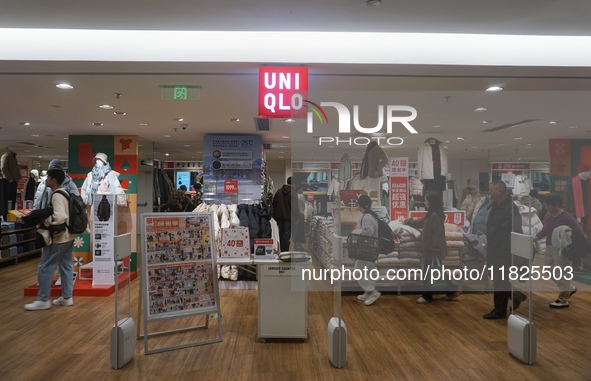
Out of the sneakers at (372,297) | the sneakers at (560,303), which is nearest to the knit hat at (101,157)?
the sneakers at (372,297)

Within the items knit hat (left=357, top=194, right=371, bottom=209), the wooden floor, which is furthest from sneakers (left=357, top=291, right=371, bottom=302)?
knit hat (left=357, top=194, right=371, bottom=209)

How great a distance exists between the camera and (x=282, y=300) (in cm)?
417

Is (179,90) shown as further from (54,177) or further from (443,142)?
(443,142)

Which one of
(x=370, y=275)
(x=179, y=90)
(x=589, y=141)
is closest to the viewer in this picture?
(x=179, y=90)

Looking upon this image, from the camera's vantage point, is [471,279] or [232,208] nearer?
[471,279]

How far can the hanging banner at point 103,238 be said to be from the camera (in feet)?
18.9

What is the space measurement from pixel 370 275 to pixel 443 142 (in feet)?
6.63

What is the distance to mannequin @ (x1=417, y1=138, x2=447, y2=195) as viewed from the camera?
4.84m

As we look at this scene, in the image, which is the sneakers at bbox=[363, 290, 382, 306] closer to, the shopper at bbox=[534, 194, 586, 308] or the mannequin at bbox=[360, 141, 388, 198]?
the mannequin at bbox=[360, 141, 388, 198]

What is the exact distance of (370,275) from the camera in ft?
18.7

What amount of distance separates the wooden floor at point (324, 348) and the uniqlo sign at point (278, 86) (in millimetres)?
2264

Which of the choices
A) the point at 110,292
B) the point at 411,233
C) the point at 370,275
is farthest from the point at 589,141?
the point at 110,292

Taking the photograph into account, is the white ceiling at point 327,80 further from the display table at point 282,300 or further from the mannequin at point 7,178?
the mannequin at point 7,178

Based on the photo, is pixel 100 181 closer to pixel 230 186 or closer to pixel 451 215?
pixel 230 186
